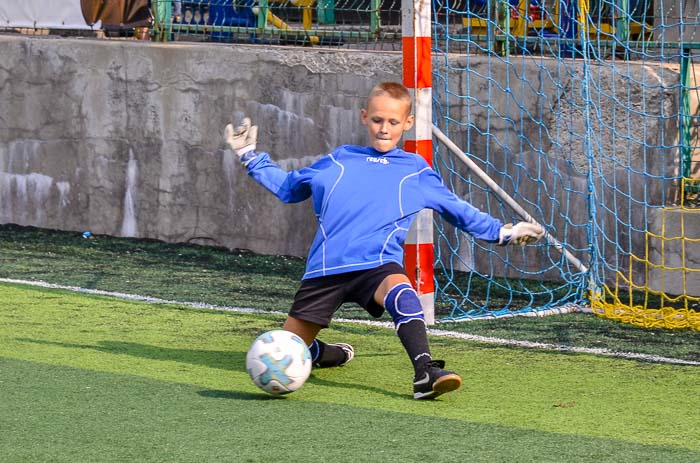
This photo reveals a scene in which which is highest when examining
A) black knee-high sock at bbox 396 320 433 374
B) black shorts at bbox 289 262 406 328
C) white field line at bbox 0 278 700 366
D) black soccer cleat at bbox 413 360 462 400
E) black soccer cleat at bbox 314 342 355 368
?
black shorts at bbox 289 262 406 328

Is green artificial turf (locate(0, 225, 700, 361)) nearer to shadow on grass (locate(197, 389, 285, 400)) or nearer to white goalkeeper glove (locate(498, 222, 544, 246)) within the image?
white goalkeeper glove (locate(498, 222, 544, 246))

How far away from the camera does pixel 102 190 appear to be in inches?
433

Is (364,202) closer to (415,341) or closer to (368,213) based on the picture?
(368,213)

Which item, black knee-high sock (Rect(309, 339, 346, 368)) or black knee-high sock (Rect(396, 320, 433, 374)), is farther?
black knee-high sock (Rect(309, 339, 346, 368))

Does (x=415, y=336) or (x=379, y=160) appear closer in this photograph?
(x=415, y=336)

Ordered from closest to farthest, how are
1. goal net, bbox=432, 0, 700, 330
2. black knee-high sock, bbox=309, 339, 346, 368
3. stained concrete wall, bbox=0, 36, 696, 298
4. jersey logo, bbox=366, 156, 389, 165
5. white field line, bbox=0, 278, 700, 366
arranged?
jersey logo, bbox=366, 156, 389, 165 < black knee-high sock, bbox=309, 339, 346, 368 < white field line, bbox=0, 278, 700, 366 < goal net, bbox=432, 0, 700, 330 < stained concrete wall, bbox=0, 36, 696, 298

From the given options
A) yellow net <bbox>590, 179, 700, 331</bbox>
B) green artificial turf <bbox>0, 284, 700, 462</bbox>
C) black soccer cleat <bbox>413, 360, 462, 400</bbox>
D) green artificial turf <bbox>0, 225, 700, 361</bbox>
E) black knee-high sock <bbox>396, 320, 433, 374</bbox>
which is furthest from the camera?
yellow net <bbox>590, 179, 700, 331</bbox>

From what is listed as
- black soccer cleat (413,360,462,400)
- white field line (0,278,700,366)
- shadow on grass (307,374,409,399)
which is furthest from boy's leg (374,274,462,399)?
white field line (0,278,700,366)

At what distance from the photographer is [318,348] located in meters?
6.07

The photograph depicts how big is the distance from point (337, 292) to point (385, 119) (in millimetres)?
745

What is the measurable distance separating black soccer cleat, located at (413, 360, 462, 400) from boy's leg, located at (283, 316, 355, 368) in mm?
635

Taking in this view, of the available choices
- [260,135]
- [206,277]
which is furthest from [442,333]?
[260,135]

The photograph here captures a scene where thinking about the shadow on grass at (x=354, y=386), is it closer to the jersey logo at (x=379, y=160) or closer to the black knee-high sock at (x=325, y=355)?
the black knee-high sock at (x=325, y=355)

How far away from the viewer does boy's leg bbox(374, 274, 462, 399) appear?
5.38 meters
